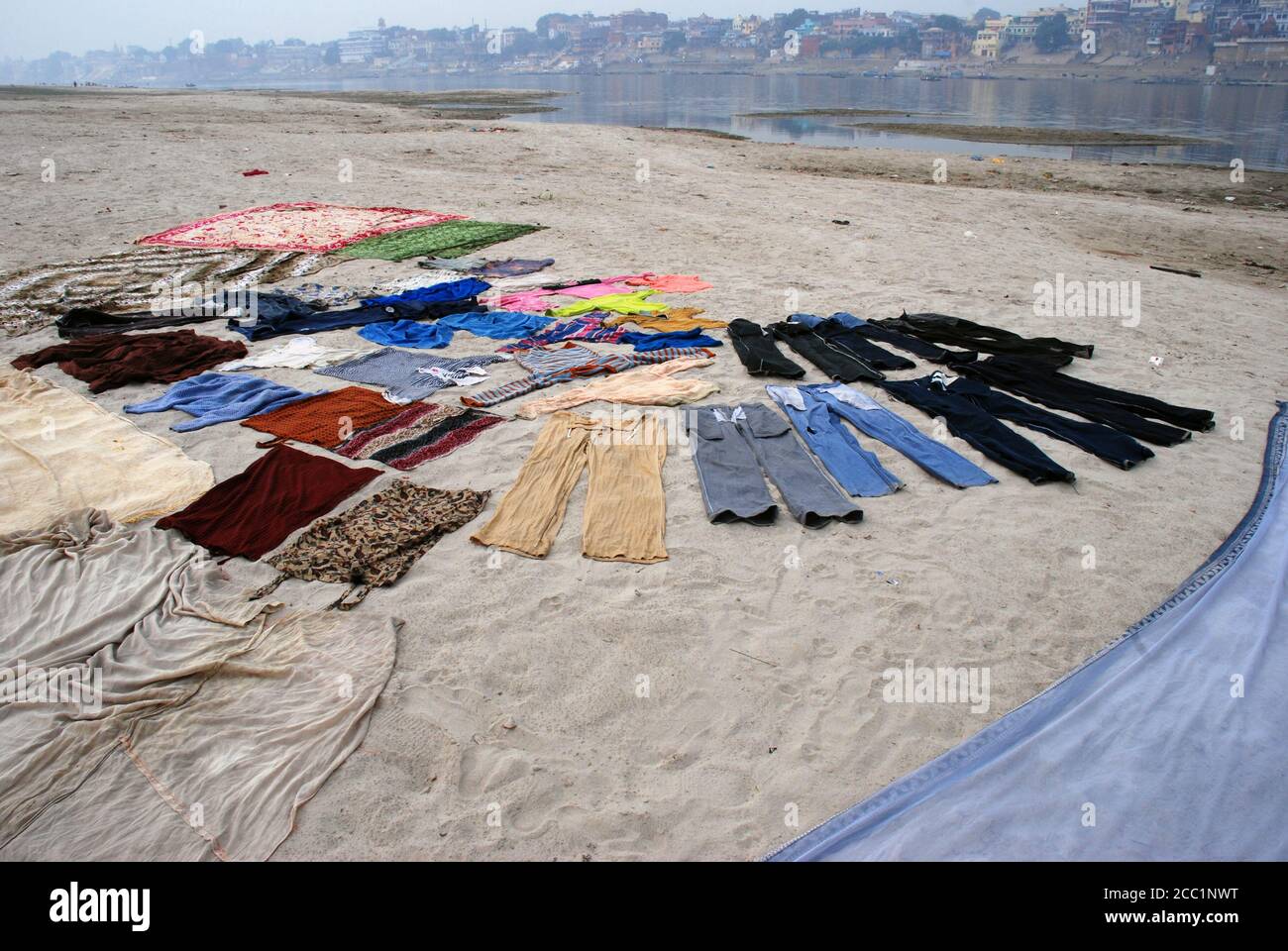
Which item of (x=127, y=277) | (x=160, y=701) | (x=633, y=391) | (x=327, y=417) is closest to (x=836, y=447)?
(x=633, y=391)

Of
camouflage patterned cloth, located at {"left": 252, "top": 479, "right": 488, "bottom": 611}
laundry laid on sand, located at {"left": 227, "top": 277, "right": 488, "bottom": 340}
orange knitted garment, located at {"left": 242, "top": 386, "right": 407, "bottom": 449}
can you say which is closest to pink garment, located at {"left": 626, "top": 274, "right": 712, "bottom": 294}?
laundry laid on sand, located at {"left": 227, "top": 277, "right": 488, "bottom": 340}

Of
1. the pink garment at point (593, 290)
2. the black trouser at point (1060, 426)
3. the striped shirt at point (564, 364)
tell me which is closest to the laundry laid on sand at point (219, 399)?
the striped shirt at point (564, 364)

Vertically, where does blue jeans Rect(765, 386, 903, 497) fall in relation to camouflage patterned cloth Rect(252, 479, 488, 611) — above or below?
above

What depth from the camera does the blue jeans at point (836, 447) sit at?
16.4 feet

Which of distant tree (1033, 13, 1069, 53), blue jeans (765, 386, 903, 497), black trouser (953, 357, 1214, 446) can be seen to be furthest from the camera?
distant tree (1033, 13, 1069, 53)

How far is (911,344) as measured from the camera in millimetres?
7324

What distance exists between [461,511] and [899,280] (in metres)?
7.26

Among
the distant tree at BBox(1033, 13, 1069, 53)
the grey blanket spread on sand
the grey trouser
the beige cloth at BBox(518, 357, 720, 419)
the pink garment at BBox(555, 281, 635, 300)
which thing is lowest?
the grey blanket spread on sand

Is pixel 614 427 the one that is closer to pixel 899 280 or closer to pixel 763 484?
pixel 763 484

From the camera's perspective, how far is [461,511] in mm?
4613

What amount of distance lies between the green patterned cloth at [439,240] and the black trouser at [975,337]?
619cm

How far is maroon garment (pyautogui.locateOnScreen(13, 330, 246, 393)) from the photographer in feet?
21.1

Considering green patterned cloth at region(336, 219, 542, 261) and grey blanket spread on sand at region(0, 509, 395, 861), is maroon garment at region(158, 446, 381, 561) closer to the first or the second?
grey blanket spread on sand at region(0, 509, 395, 861)

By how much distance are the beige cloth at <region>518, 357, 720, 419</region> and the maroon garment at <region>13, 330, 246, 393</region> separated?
3159mm
